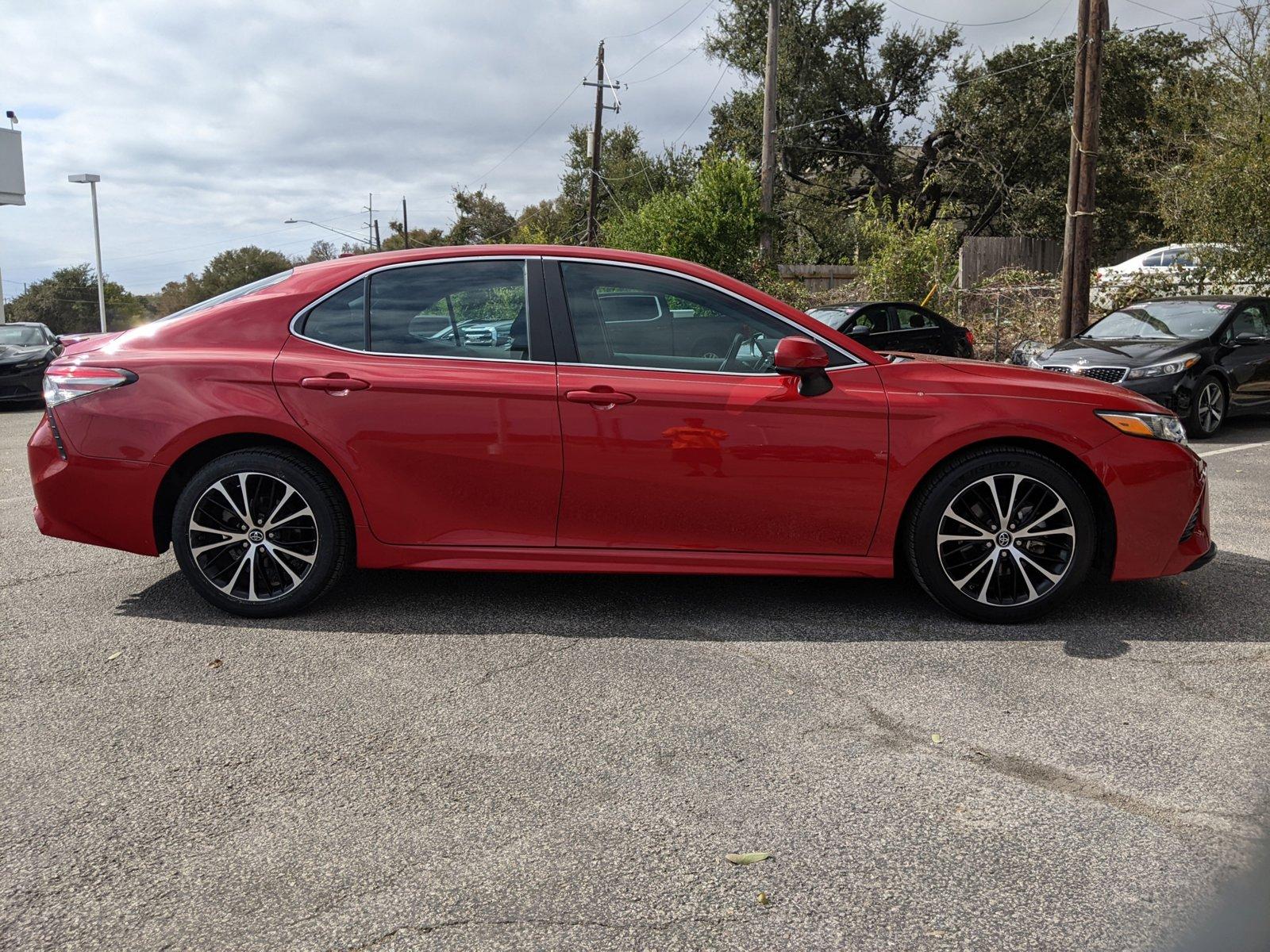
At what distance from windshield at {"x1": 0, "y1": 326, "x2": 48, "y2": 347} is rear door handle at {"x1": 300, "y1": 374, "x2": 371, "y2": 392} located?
49.4 feet

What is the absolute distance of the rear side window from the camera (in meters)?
4.54

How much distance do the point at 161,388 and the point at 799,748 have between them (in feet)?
9.95

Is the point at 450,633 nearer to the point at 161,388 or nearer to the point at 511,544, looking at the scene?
the point at 511,544

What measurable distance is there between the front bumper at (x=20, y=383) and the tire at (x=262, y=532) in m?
13.7

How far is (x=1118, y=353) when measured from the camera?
38.0 ft

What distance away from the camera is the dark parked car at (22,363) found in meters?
16.1

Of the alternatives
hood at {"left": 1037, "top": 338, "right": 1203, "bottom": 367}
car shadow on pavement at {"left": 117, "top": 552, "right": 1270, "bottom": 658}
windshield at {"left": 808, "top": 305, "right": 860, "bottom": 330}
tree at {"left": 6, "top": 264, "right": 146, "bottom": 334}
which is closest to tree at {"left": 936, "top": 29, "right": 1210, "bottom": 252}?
windshield at {"left": 808, "top": 305, "right": 860, "bottom": 330}

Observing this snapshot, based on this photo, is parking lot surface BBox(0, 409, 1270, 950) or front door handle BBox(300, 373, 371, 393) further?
front door handle BBox(300, 373, 371, 393)

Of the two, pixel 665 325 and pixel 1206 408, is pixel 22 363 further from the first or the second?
pixel 1206 408

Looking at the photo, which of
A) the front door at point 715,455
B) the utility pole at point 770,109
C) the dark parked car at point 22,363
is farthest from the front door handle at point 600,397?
the utility pole at point 770,109

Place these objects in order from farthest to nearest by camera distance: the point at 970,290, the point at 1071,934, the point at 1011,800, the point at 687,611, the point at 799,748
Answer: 1. the point at 970,290
2. the point at 687,611
3. the point at 799,748
4. the point at 1011,800
5. the point at 1071,934

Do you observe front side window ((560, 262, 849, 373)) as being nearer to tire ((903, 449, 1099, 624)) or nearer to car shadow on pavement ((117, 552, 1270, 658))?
tire ((903, 449, 1099, 624))

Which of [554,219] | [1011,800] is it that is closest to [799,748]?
[1011,800]

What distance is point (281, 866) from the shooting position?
2.58 meters
